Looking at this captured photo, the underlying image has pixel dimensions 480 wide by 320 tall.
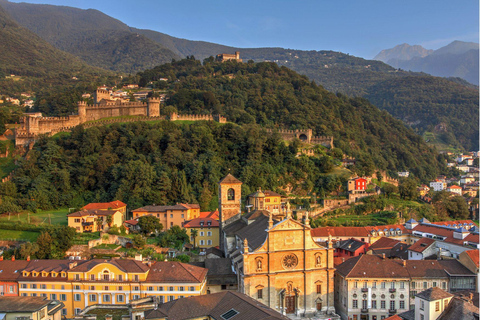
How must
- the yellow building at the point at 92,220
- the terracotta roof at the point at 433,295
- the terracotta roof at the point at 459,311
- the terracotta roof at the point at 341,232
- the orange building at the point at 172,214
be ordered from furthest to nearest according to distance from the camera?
1. the orange building at the point at 172,214
2. the terracotta roof at the point at 341,232
3. the yellow building at the point at 92,220
4. the terracotta roof at the point at 433,295
5. the terracotta roof at the point at 459,311

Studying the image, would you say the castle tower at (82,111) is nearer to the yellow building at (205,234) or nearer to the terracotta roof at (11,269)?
the yellow building at (205,234)

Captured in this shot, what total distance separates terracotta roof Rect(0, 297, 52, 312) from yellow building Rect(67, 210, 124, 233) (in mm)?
21652

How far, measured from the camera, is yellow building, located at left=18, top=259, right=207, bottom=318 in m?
34.5

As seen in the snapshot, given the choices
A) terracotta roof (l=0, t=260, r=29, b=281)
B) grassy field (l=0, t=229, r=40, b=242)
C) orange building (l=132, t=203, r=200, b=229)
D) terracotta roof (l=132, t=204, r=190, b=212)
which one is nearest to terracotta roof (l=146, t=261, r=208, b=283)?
terracotta roof (l=0, t=260, r=29, b=281)

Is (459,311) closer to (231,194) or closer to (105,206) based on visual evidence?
(231,194)

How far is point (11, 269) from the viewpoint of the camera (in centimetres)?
3753

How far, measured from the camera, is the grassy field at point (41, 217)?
5638cm

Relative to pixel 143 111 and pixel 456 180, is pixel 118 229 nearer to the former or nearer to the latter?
pixel 143 111

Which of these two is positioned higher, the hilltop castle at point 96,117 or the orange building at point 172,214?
the hilltop castle at point 96,117

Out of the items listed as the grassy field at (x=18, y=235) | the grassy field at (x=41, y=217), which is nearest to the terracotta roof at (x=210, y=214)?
the grassy field at (x=41, y=217)

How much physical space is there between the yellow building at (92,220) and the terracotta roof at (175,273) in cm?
1896

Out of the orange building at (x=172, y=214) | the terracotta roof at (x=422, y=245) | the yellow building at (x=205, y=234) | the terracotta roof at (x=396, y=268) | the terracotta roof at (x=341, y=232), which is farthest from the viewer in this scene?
the orange building at (x=172, y=214)

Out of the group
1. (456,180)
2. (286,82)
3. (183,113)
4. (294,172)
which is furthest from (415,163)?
(183,113)

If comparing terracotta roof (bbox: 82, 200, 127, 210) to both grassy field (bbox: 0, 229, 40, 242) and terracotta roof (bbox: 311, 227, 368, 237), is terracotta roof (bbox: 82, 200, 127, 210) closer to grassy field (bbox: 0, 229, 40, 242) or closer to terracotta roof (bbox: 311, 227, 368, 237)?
grassy field (bbox: 0, 229, 40, 242)
